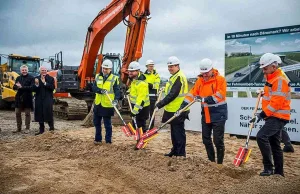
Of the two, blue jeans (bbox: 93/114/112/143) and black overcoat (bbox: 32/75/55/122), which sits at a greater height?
black overcoat (bbox: 32/75/55/122)

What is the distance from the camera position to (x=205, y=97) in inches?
222

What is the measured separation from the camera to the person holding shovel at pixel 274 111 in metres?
4.84

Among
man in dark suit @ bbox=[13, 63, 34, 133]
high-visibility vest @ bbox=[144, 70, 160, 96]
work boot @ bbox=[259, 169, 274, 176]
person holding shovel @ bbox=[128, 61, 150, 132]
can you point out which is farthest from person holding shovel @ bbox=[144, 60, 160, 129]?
work boot @ bbox=[259, 169, 274, 176]

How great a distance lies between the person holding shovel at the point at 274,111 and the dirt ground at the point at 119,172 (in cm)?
35

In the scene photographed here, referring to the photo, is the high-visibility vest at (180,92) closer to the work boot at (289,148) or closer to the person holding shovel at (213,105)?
the person holding shovel at (213,105)

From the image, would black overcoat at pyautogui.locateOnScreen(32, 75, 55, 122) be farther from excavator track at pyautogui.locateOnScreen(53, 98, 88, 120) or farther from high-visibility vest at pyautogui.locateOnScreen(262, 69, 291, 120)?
high-visibility vest at pyautogui.locateOnScreen(262, 69, 291, 120)

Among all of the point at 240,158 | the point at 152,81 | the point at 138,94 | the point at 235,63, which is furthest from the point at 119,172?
the point at 235,63

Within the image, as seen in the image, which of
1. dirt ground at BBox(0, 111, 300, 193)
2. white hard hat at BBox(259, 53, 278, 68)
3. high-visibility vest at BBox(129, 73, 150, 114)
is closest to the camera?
dirt ground at BBox(0, 111, 300, 193)

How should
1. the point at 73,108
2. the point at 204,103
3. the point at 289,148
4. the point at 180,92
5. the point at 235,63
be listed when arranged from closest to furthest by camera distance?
1. the point at 204,103
2. the point at 180,92
3. the point at 289,148
4. the point at 235,63
5. the point at 73,108

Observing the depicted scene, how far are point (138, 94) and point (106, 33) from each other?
5353mm

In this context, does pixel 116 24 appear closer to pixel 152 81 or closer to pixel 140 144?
pixel 152 81

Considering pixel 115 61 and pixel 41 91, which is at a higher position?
pixel 115 61

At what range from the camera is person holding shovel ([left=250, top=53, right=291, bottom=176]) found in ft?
15.9

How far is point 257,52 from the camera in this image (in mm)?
9883
